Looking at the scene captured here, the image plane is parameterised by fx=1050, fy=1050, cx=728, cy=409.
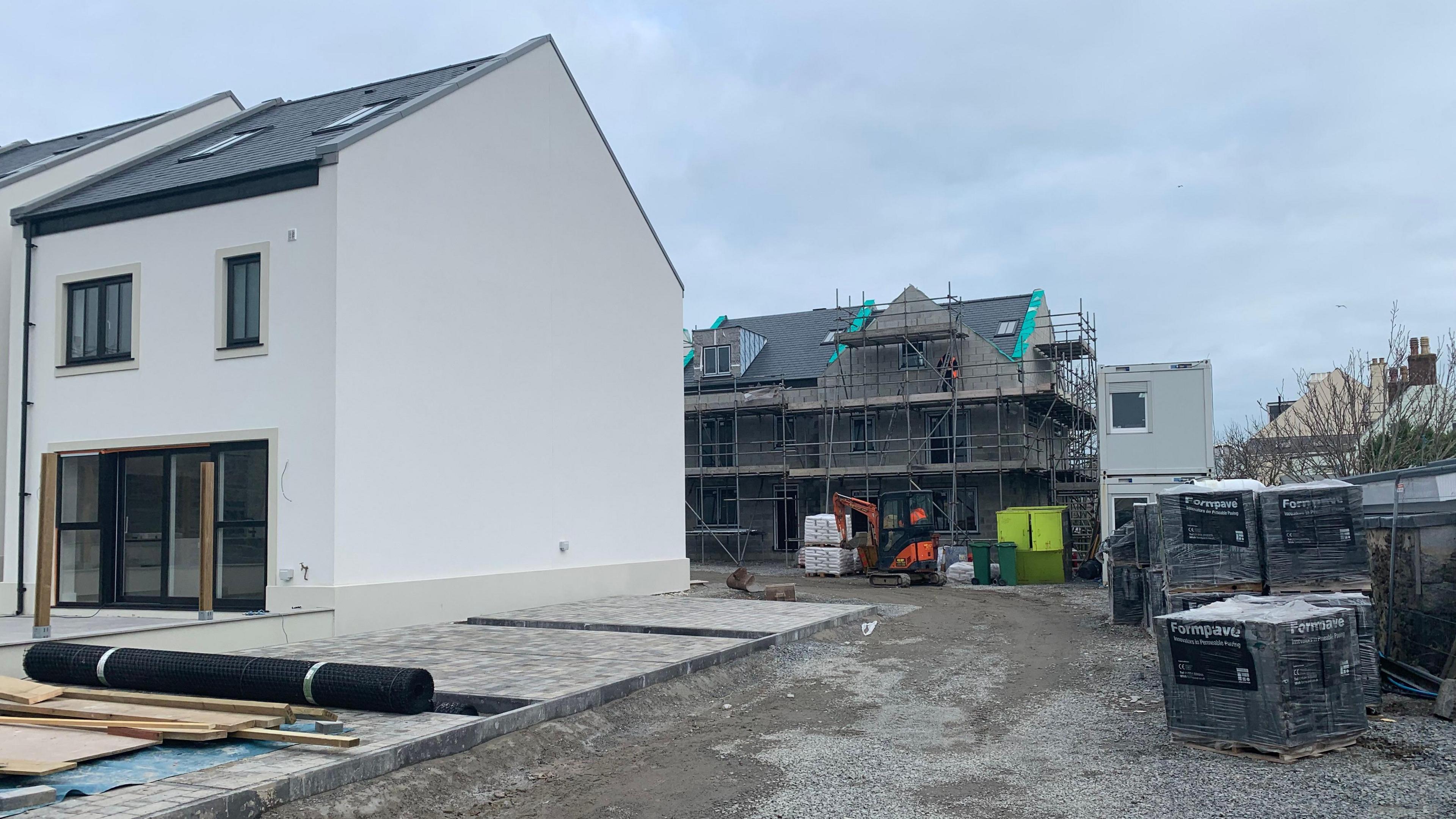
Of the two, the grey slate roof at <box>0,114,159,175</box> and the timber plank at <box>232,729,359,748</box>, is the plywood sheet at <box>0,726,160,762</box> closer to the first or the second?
the timber plank at <box>232,729,359,748</box>

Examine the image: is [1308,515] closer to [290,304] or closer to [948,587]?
[290,304]

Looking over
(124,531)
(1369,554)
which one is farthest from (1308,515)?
(124,531)

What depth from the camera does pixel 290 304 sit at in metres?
12.5

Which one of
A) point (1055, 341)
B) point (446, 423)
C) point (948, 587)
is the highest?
point (1055, 341)

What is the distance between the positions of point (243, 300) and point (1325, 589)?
12.2 metres

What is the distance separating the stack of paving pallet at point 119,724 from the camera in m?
6.04

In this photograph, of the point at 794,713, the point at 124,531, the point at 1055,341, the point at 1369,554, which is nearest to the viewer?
the point at 794,713

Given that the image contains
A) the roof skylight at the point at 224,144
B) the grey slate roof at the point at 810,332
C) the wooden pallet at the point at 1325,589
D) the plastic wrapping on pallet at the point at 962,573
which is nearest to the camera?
the wooden pallet at the point at 1325,589

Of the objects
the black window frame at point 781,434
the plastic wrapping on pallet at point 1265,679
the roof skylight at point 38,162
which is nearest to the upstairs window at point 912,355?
the black window frame at point 781,434

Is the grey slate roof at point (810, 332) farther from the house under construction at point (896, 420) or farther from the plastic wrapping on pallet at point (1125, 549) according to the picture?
the plastic wrapping on pallet at point (1125, 549)

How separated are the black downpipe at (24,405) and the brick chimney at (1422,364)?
82.5ft

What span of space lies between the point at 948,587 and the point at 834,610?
930 centimetres

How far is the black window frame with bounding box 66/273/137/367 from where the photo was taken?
13664 millimetres

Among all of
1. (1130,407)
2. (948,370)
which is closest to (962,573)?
(1130,407)
